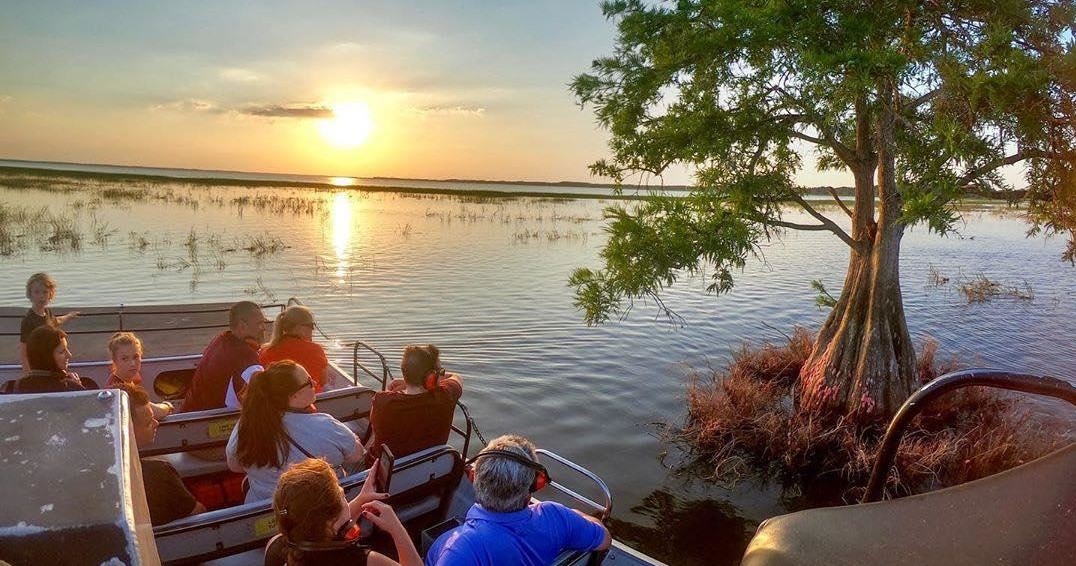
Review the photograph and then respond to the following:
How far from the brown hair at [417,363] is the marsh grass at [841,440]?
18.4 feet

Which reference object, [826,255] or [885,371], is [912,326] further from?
[826,255]

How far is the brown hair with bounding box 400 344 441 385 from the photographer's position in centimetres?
514

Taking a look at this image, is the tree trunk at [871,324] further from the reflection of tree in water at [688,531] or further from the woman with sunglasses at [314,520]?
the woman with sunglasses at [314,520]

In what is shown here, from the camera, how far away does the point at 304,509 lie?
9.48 ft

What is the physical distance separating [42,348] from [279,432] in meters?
2.52

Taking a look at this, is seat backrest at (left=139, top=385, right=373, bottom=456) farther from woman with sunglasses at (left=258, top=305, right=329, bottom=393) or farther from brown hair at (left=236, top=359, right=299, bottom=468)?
brown hair at (left=236, top=359, right=299, bottom=468)

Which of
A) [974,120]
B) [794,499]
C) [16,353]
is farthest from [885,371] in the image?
[16,353]

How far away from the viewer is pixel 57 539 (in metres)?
1.22

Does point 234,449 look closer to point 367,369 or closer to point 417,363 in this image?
point 417,363

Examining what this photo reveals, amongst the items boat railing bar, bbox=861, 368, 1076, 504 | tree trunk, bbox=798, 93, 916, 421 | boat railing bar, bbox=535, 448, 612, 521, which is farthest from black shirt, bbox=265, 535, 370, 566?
tree trunk, bbox=798, 93, 916, 421

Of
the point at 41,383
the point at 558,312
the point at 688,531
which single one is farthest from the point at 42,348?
the point at 558,312

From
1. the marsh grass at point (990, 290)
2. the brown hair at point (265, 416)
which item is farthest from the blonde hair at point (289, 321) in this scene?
the marsh grass at point (990, 290)

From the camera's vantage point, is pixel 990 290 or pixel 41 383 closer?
pixel 41 383

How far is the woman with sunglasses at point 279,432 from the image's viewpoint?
4.41m
